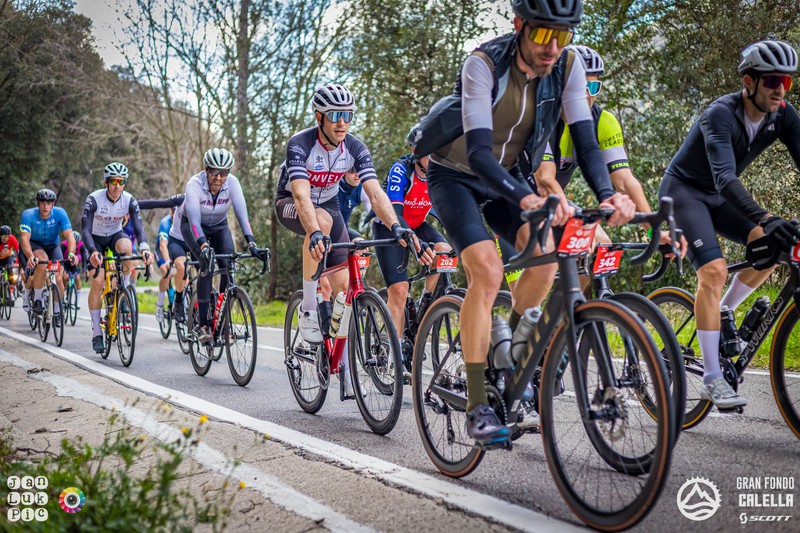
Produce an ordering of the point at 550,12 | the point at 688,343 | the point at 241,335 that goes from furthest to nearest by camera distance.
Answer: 1. the point at 241,335
2. the point at 688,343
3. the point at 550,12

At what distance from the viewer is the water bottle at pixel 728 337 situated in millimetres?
4750

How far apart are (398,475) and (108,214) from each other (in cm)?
770

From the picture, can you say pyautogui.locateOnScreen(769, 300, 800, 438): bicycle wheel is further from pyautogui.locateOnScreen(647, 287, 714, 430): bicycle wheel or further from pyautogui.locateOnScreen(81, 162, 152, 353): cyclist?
pyautogui.locateOnScreen(81, 162, 152, 353): cyclist

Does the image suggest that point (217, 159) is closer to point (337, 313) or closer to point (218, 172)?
point (218, 172)

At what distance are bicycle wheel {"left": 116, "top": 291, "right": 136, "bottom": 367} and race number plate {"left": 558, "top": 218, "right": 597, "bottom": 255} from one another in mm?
6782

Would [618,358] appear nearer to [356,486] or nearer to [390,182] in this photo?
[356,486]

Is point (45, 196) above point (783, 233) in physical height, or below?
above

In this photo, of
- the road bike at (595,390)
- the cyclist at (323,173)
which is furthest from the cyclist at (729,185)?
the cyclist at (323,173)

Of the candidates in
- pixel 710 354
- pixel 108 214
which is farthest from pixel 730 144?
pixel 108 214

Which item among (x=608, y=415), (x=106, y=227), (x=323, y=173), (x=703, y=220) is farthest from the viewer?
(x=106, y=227)

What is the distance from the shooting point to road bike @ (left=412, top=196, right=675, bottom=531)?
2982 mm

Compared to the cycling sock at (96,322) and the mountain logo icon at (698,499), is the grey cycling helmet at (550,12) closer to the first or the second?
the mountain logo icon at (698,499)

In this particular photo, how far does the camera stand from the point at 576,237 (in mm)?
3385

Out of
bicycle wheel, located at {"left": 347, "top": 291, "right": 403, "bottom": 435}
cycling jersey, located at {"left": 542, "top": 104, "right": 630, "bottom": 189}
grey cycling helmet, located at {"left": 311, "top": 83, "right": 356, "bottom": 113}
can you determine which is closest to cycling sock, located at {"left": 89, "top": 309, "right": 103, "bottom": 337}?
grey cycling helmet, located at {"left": 311, "top": 83, "right": 356, "bottom": 113}
